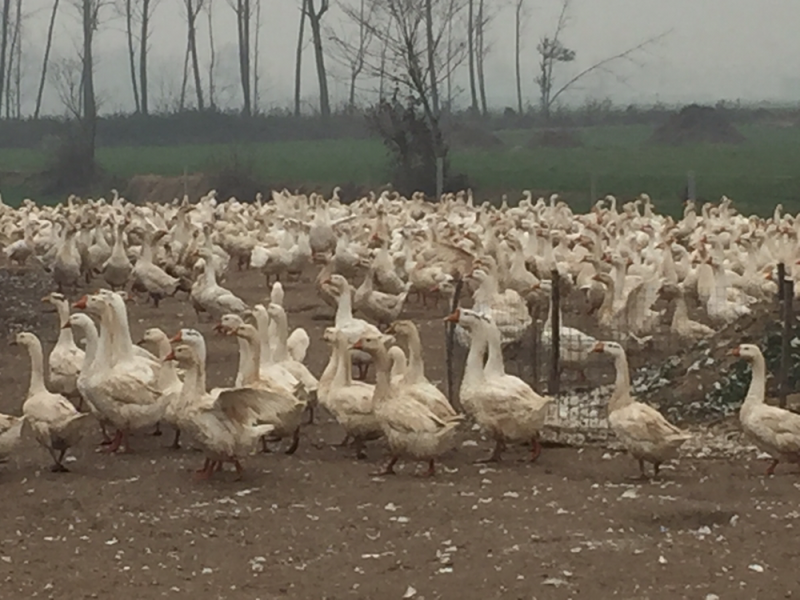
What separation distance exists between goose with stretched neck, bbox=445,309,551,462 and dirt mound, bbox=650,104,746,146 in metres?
33.7

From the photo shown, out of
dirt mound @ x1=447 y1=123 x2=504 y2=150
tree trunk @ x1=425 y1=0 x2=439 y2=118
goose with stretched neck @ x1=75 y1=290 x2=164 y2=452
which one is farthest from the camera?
dirt mound @ x1=447 y1=123 x2=504 y2=150

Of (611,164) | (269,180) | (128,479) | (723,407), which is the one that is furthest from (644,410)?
(269,180)

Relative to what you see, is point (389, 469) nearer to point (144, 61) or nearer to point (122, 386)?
point (122, 386)

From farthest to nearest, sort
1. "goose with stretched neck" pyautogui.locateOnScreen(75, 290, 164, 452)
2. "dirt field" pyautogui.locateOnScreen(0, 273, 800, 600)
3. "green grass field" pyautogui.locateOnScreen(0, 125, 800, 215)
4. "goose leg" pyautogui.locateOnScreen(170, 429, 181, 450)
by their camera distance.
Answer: "green grass field" pyautogui.locateOnScreen(0, 125, 800, 215) → "goose leg" pyautogui.locateOnScreen(170, 429, 181, 450) → "goose with stretched neck" pyautogui.locateOnScreen(75, 290, 164, 452) → "dirt field" pyautogui.locateOnScreen(0, 273, 800, 600)

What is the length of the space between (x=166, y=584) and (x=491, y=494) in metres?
2.42

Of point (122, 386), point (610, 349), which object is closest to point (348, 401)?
point (122, 386)

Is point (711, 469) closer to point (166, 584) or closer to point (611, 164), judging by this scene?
point (166, 584)

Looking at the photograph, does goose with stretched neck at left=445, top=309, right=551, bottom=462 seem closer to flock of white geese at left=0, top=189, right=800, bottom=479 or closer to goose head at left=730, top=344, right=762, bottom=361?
flock of white geese at left=0, top=189, right=800, bottom=479

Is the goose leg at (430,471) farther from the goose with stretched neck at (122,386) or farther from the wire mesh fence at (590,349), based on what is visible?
the goose with stretched neck at (122,386)

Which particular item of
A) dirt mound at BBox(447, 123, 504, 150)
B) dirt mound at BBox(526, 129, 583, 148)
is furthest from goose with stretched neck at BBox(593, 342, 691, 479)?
dirt mound at BBox(447, 123, 504, 150)

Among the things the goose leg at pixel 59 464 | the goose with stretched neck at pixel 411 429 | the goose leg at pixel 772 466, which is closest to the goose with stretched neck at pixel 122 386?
the goose leg at pixel 59 464

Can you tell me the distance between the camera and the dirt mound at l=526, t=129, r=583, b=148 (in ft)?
136

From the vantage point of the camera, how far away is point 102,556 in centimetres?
709

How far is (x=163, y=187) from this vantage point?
39.6m
